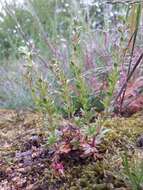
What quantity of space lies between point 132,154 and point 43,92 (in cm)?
40

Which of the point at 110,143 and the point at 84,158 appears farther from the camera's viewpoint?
the point at 110,143

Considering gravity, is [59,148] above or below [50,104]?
below

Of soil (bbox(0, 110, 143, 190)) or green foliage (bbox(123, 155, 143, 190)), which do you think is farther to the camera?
soil (bbox(0, 110, 143, 190))

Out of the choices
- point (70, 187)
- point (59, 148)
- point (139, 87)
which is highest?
point (139, 87)

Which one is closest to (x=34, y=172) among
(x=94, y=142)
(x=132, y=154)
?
(x=94, y=142)

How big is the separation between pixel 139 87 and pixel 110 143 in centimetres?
75

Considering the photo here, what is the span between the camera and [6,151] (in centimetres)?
187

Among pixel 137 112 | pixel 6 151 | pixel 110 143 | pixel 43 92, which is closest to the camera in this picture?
pixel 43 92

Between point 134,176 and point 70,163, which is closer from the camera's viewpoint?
point 134,176

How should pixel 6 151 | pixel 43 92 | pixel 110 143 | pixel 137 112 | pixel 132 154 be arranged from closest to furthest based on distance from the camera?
pixel 43 92, pixel 132 154, pixel 110 143, pixel 6 151, pixel 137 112

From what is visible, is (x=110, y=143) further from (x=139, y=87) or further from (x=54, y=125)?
(x=139, y=87)

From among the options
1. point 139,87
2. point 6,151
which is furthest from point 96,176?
point 139,87

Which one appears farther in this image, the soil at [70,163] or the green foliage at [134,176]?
the soil at [70,163]

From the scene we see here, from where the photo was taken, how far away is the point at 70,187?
147cm
